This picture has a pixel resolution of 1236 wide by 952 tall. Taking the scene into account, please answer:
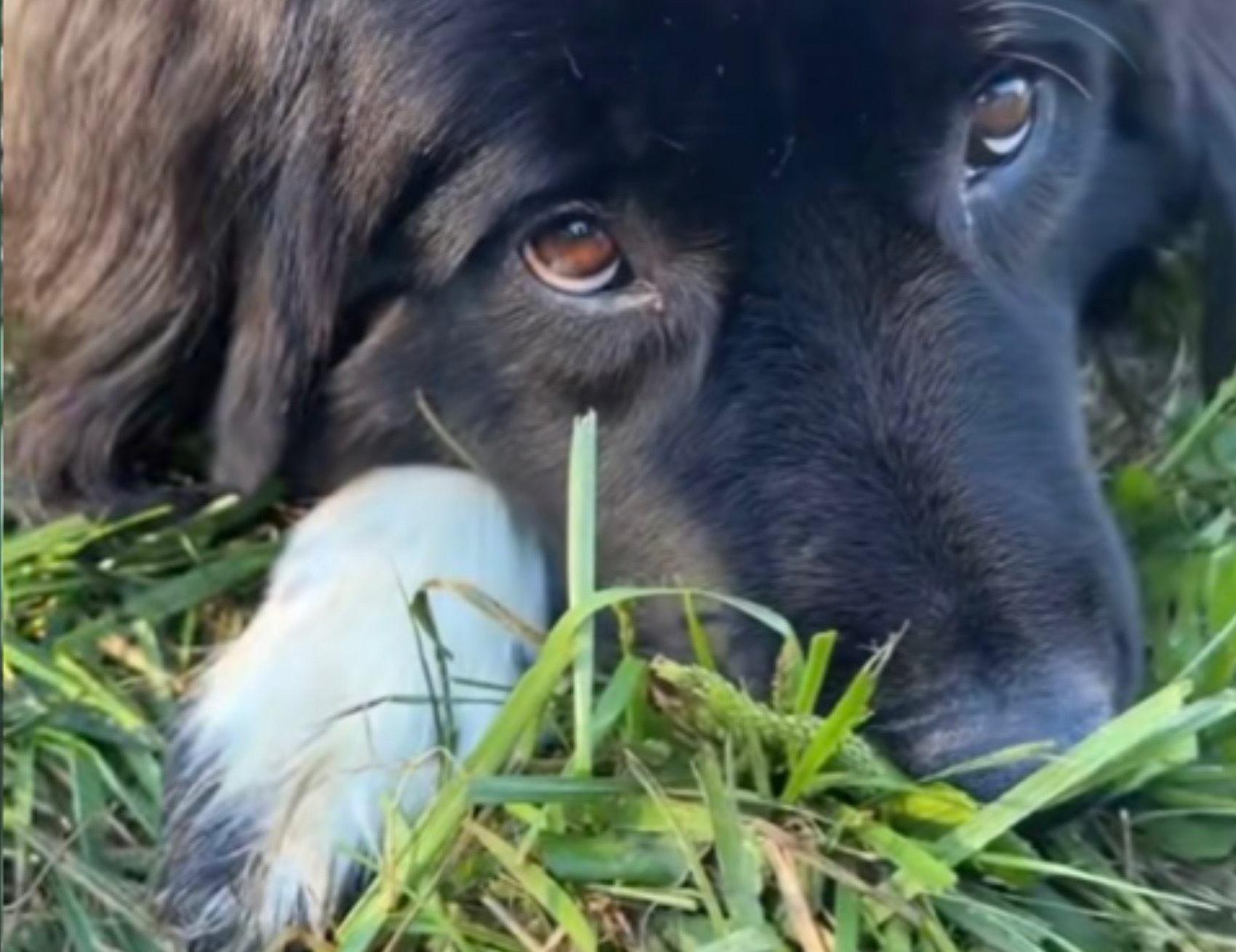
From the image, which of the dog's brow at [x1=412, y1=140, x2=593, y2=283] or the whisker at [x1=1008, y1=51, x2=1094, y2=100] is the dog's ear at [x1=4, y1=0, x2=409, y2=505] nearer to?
the dog's brow at [x1=412, y1=140, x2=593, y2=283]

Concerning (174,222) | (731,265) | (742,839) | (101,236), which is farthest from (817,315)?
(101,236)

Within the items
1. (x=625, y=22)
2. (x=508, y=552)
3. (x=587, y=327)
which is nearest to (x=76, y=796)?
(x=508, y=552)

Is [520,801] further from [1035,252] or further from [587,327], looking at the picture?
[1035,252]

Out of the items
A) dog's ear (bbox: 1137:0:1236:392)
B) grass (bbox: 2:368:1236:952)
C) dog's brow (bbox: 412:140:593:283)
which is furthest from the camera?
dog's ear (bbox: 1137:0:1236:392)

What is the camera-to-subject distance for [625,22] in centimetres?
198

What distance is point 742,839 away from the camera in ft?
6.30

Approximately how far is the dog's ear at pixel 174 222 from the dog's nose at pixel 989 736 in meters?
0.53

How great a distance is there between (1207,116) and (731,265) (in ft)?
1.70

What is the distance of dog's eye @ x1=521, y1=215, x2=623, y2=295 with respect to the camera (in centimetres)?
208

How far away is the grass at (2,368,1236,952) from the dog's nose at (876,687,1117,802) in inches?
0.6

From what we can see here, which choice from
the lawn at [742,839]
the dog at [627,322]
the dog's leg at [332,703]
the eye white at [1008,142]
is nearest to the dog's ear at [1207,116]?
the dog at [627,322]

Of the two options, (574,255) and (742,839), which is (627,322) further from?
(742,839)

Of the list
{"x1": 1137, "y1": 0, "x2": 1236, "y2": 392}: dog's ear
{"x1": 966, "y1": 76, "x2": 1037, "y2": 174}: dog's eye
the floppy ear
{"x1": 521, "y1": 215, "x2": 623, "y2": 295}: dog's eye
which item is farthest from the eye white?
the floppy ear

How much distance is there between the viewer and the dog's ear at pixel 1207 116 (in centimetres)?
226
